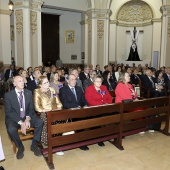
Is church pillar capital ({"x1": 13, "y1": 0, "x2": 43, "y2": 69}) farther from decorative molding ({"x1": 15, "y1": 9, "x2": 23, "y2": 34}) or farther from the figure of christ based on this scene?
the figure of christ

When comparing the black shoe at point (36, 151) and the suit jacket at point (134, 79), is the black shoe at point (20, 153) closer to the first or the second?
the black shoe at point (36, 151)

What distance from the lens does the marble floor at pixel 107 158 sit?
310cm

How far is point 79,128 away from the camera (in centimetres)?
325

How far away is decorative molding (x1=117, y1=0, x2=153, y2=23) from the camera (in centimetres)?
1415

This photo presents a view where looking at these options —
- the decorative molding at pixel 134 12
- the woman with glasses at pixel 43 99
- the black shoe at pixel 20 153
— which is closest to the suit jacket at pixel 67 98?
the woman with glasses at pixel 43 99

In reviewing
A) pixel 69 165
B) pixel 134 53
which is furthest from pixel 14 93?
pixel 134 53

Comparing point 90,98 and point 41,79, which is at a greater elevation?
point 41,79

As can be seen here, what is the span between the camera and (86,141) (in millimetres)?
3527

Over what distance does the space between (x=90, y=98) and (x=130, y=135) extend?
3.82 ft

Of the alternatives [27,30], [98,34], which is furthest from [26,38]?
[98,34]

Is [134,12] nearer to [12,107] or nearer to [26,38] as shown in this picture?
[26,38]

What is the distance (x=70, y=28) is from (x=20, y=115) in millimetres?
11865

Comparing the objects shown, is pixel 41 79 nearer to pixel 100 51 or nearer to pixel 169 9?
pixel 100 51

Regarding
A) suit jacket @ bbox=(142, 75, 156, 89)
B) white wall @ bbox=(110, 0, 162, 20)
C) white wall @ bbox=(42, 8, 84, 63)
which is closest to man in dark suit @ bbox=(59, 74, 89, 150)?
suit jacket @ bbox=(142, 75, 156, 89)
